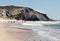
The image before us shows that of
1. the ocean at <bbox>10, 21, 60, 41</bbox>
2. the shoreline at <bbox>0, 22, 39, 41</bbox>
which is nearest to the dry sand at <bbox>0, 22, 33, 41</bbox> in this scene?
the shoreline at <bbox>0, 22, 39, 41</bbox>

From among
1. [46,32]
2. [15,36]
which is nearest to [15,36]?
[15,36]

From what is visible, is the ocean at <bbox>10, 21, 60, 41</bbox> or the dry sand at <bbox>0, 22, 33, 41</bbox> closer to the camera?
the dry sand at <bbox>0, 22, 33, 41</bbox>

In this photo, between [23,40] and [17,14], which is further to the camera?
[17,14]

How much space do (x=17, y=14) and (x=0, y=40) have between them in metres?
108

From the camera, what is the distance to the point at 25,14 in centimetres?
12300

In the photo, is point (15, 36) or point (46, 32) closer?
point (15, 36)

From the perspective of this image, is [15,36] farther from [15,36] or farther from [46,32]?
[46,32]

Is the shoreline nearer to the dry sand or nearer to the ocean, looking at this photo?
the dry sand

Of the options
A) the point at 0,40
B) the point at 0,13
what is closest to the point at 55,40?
the point at 0,40

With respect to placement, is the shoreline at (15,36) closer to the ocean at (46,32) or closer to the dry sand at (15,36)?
the dry sand at (15,36)

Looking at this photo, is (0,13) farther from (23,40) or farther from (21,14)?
(23,40)

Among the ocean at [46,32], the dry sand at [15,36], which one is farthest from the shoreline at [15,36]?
the ocean at [46,32]

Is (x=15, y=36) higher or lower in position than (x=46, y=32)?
higher

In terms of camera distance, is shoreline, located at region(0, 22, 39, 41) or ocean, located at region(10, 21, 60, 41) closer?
shoreline, located at region(0, 22, 39, 41)
